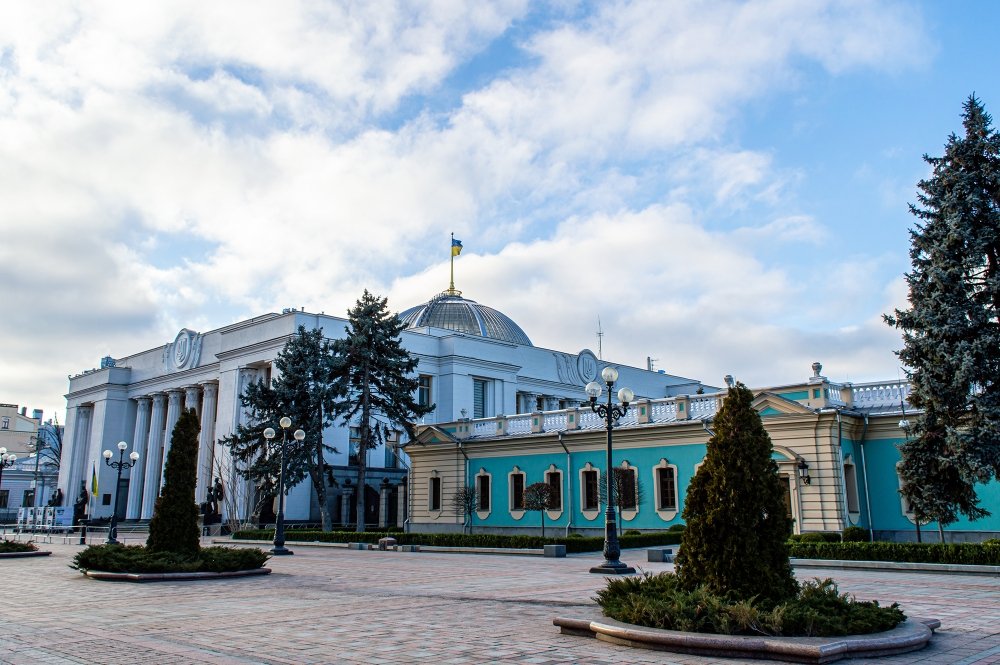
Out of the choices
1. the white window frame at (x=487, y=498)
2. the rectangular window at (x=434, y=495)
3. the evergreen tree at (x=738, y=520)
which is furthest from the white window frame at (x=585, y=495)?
the evergreen tree at (x=738, y=520)

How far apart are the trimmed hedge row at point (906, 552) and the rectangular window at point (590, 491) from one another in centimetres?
1247

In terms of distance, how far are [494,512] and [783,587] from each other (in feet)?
88.6

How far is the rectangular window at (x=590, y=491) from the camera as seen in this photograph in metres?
31.5

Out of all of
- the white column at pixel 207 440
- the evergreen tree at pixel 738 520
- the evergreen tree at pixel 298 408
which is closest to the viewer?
the evergreen tree at pixel 738 520

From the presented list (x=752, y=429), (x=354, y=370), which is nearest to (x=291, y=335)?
(x=354, y=370)

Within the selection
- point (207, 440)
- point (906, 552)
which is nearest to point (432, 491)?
point (207, 440)

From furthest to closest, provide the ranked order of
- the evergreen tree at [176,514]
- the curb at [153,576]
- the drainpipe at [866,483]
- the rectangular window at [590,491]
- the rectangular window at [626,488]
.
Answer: the rectangular window at [590,491], the rectangular window at [626,488], the drainpipe at [866,483], the evergreen tree at [176,514], the curb at [153,576]

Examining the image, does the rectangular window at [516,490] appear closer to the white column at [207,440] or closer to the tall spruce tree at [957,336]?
the tall spruce tree at [957,336]

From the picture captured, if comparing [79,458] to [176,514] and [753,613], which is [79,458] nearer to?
[176,514]

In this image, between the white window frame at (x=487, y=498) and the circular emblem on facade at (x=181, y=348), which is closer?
the white window frame at (x=487, y=498)

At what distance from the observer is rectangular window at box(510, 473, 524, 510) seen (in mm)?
34125

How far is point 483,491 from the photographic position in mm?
35375

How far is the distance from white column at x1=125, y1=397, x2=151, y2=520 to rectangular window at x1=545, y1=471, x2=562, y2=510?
36391 mm

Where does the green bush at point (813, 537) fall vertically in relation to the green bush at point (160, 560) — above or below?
above
